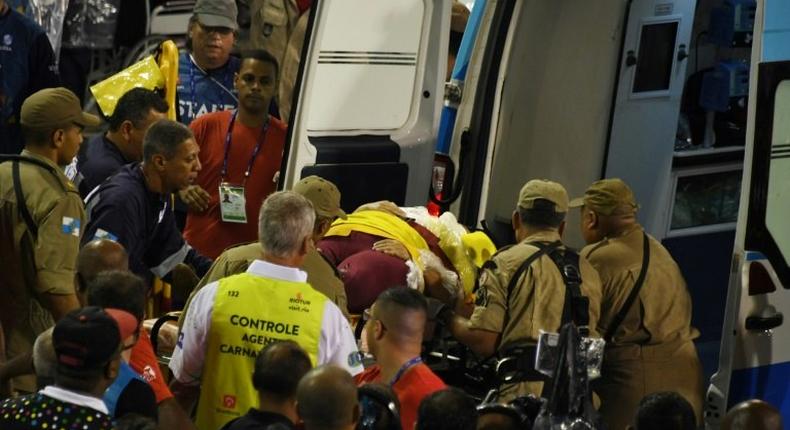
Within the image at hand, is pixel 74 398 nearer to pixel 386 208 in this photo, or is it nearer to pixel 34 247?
pixel 34 247

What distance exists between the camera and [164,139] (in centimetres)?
777

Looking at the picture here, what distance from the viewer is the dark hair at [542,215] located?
24.6ft

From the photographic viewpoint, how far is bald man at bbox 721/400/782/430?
5.58m

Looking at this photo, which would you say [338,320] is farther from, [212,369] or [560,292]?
[560,292]

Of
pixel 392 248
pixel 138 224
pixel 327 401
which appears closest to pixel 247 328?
pixel 327 401

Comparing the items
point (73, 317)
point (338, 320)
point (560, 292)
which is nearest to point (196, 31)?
point (560, 292)

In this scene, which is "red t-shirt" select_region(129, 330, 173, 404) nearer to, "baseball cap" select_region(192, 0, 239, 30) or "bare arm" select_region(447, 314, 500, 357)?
"bare arm" select_region(447, 314, 500, 357)

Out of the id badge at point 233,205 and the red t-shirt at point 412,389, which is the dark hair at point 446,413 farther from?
the id badge at point 233,205

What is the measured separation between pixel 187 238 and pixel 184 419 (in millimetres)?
3154

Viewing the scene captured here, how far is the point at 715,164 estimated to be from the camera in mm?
9750

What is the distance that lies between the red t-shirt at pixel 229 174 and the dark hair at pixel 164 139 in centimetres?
132

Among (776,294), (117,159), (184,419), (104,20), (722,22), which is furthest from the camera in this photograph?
(104,20)

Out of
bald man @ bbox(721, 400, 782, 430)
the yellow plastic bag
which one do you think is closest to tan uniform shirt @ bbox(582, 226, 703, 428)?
bald man @ bbox(721, 400, 782, 430)

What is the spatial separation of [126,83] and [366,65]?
1583 millimetres
